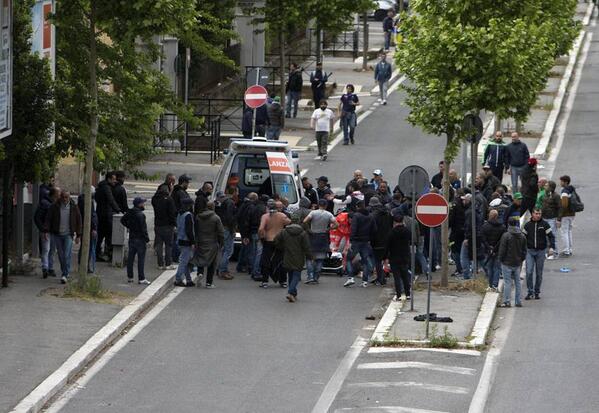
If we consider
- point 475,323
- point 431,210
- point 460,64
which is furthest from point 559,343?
point 460,64

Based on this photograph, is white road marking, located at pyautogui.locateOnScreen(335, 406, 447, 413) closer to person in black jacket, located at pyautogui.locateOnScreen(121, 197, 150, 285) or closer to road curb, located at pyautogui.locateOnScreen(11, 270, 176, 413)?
road curb, located at pyautogui.locateOnScreen(11, 270, 176, 413)

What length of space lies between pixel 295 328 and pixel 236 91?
2816cm

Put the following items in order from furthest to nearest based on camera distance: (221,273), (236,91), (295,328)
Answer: (236,91) → (221,273) → (295,328)

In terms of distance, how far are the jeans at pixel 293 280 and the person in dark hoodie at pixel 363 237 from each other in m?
1.86

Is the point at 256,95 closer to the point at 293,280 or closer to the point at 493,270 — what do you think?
the point at 493,270

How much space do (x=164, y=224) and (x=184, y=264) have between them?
4.21 ft

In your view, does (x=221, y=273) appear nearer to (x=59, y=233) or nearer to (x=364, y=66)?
(x=59, y=233)

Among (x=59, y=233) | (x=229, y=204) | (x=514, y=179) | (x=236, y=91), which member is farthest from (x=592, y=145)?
(x=59, y=233)

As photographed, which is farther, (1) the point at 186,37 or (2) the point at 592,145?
(2) the point at 592,145

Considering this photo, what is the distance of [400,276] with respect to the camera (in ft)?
81.1

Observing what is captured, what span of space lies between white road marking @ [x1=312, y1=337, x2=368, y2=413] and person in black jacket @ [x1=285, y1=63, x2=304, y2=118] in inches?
951

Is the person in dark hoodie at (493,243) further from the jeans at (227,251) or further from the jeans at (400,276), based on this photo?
the jeans at (227,251)

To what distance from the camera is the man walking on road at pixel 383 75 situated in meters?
48.3

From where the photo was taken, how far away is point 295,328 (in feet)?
73.7
